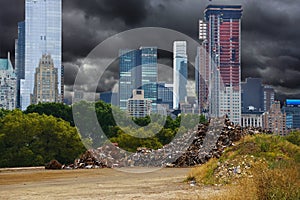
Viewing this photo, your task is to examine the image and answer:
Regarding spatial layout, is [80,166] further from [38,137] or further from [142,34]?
[38,137]

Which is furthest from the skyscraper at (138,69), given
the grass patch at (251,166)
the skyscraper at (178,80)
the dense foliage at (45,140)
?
the grass patch at (251,166)

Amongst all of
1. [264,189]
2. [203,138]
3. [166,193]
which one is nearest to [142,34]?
[203,138]

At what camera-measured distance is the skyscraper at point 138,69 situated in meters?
61.4

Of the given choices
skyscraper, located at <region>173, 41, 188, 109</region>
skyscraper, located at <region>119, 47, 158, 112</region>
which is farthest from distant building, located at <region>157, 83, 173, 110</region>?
skyscraper, located at <region>119, 47, 158, 112</region>

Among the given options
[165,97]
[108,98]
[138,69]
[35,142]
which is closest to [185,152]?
[138,69]

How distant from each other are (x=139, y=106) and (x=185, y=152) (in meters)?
43.6

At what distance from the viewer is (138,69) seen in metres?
64.6

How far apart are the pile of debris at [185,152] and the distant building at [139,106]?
3378 cm

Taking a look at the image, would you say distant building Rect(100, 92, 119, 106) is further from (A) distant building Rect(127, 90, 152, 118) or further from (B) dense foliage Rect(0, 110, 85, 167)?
(B) dense foliage Rect(0, 110, 85, 167)

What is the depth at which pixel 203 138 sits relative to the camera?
48156 millimetres

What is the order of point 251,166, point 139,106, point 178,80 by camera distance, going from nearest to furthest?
point 251,166 < point 178,80 < point 139,106

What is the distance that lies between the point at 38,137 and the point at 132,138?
10.5m

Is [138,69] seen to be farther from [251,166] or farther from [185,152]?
[251,166]

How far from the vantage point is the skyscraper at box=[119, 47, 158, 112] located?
6137cm
